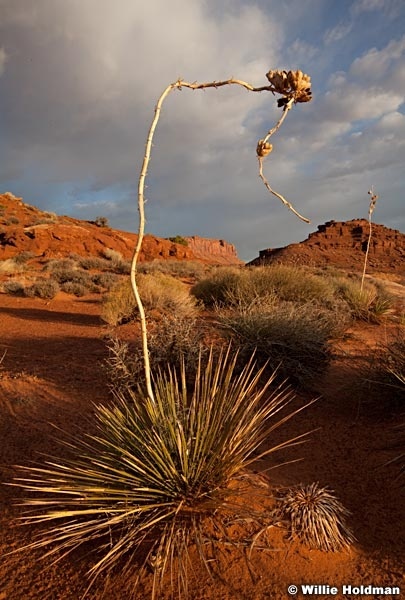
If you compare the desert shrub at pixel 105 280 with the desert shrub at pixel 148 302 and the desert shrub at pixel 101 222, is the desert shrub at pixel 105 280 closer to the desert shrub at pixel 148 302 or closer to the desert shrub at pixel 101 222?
the desert shrub at pixel 148 302

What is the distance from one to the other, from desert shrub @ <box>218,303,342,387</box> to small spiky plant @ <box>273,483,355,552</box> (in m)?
3.09

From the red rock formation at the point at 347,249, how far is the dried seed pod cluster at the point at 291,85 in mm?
45748

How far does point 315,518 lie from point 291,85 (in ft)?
8.04

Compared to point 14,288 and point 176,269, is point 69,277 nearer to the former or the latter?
point 14,288

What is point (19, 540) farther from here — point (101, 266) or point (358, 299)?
point (101, 266)

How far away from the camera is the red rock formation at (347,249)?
50031mm

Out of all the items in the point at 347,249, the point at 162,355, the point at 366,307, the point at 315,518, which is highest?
the point at 347,249

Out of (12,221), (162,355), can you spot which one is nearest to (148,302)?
(162,355)

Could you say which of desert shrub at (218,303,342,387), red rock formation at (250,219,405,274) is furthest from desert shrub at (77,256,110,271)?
red rock formation at (250,219,405,274)

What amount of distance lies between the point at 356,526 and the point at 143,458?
57.0 inches

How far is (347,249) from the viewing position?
183ft

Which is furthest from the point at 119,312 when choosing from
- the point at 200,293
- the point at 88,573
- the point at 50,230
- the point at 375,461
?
the point at 50,230

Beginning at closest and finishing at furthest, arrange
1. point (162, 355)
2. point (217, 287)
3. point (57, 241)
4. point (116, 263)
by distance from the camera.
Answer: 1. point (162, 355)
2. point (217, 287)
3. point (116, 263)
4. point (57, 241)

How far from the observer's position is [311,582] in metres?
2.28
